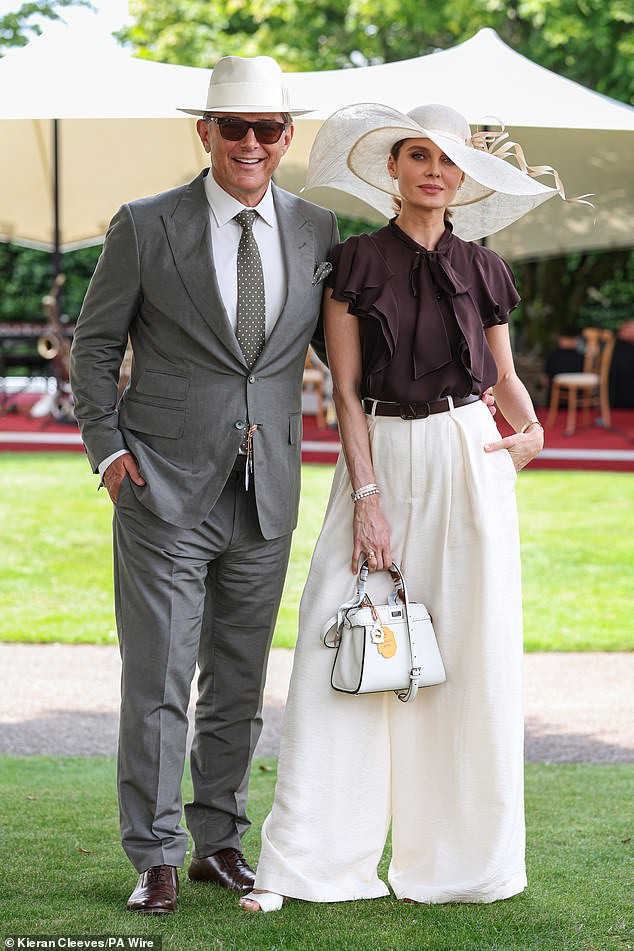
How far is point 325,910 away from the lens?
3.23 meters

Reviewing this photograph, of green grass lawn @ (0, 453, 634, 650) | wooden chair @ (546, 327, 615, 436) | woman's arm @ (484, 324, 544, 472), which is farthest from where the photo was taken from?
wooden chair @ (546, 327, 615, 436)

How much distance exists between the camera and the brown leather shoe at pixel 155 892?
3205 mm

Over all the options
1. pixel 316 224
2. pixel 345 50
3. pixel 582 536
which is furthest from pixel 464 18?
pixel 316 224

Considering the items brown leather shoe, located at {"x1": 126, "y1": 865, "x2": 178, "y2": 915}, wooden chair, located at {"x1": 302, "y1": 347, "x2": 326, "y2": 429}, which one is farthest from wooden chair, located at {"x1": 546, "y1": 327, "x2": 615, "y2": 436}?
brown leather shoe, located at {"x1": 126, "y1": 865, "x2": 178, "y2": 915}

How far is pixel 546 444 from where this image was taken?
13.2 meters

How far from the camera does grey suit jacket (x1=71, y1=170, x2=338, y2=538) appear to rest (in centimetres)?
325

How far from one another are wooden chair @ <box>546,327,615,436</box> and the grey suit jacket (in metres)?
11.3

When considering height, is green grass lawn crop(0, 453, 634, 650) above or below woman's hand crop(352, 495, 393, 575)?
below

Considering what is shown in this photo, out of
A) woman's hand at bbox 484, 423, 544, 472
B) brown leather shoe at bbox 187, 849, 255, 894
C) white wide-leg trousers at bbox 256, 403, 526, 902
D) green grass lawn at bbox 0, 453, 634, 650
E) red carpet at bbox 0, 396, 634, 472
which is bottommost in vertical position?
green grass lawn at bbox 0, 453, 634, 650

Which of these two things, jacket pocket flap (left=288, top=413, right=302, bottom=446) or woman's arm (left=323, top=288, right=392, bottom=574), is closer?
woman's arm (left=323, top=288, right=392, bottom=574)

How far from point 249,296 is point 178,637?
36.0 inches

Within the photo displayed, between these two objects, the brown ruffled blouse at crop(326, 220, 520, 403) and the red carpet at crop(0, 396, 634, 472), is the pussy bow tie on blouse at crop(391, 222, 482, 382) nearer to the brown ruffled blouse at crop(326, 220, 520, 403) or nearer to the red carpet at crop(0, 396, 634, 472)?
the brown ruffled blouse at crop(326, 220, 520, 403)

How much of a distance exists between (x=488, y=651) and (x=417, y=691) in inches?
8.4

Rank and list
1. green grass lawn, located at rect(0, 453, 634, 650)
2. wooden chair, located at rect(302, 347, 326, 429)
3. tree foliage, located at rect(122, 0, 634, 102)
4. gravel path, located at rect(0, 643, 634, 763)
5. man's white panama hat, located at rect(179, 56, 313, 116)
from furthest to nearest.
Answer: tree foliage, located at rect(122, 0, 634, 102) → wooden chair, located at rect(302, 347, 326, 429) → green grass lawn, located at rect(0, 453, 634, 650) → gravel path, located at rect(0, 643, 634, 763) → man's white panama hat, located at rect(179, 56, 313, 116)
